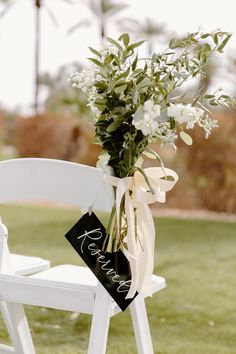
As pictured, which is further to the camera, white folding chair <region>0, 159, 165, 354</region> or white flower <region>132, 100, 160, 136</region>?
white folding chair <region>0, 159, 165, 354</region>

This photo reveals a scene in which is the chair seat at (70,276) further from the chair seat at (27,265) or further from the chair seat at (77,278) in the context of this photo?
the chair seat at (27,265)

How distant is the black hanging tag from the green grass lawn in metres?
1.60

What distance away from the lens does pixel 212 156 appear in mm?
10828

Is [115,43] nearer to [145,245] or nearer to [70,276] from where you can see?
[145,245]

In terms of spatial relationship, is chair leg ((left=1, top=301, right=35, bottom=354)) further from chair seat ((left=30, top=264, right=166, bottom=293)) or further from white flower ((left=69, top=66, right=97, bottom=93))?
white flower ((left=69, top=66, right=97, bottom=93))

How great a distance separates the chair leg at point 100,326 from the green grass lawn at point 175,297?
159cm

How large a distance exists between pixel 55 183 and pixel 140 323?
56cm

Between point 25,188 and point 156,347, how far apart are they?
6.04 feet

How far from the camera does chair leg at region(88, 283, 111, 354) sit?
7.07 feet


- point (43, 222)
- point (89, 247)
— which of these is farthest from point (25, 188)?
point (43, 222)

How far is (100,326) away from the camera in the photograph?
216cm

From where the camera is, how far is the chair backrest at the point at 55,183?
2.20 metres

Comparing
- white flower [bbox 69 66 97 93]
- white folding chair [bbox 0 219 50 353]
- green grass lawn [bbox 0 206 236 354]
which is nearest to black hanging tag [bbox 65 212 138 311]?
white flower [bbox 69 66 97 93]

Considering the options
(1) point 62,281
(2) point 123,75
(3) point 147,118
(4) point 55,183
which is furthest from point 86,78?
(1) point 62,281
